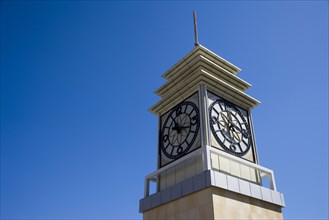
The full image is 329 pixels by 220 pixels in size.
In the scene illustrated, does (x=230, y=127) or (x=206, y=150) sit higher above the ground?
(x=230, y=127)

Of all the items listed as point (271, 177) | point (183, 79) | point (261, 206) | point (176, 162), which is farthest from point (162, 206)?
point (183, 79)

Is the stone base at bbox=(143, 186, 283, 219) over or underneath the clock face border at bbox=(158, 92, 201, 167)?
underneath

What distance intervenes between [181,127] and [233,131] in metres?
2.91

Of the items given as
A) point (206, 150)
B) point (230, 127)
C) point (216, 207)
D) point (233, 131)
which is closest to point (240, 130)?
point (233, 131)

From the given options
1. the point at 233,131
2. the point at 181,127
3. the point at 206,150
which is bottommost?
the point at 206,150

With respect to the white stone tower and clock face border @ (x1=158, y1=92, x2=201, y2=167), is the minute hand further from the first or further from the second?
clock face border @ (x1=158, y1=92, x2=201, y2=167)

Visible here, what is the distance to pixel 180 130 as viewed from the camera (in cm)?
1886

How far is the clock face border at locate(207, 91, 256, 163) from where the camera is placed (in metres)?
17.5

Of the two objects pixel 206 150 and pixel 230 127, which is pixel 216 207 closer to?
pixel 206 150

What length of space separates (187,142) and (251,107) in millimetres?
5340

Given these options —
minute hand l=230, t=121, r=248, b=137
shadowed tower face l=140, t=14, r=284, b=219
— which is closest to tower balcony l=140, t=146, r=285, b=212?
shadowed tower face l=140, t=14, r=284, b=219

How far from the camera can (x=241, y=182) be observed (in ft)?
51.8

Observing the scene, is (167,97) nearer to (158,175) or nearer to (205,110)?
(205,110)

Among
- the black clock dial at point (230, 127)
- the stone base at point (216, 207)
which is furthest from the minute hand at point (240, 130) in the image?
the stone base at point (216, 207)
